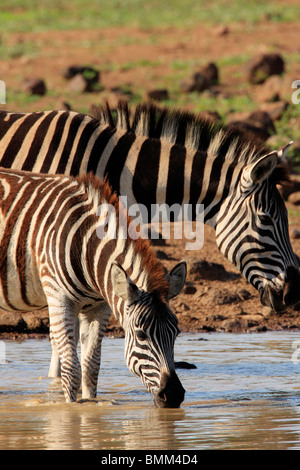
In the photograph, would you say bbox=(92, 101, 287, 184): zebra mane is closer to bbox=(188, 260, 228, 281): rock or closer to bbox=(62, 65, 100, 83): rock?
bbox=(188, 260, 228, 281): rock

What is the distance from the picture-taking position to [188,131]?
766cm

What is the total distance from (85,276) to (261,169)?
73.3 inches

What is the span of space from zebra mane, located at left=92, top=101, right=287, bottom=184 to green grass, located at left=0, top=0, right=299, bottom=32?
74.4ft

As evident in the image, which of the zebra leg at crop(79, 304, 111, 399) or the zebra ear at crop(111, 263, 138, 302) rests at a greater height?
the zebra ear at crop(111, 263, 138, 302)

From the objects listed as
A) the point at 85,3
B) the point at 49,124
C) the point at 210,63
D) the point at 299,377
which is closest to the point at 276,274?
the point at 299,377

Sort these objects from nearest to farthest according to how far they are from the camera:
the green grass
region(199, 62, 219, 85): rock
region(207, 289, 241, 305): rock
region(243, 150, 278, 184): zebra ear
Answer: region(243, 150, 278, 184): zebra ear, region(207, 289, 241, 305): rock, region(199, 62, 219, 85): rock, the green grass

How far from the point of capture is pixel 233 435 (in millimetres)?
5820

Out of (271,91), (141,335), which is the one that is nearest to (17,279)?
(141,335)

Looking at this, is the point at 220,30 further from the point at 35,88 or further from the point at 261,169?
the point at 261,169

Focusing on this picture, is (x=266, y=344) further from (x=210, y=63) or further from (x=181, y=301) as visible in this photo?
(x=210, y=63)

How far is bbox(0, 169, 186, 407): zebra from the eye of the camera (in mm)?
5707

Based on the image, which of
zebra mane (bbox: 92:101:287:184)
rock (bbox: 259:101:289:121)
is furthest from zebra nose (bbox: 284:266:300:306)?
rock (bbox: 259:101:289:121)

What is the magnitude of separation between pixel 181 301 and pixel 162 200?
276cm

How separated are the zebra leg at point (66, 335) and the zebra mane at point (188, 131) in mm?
2078
